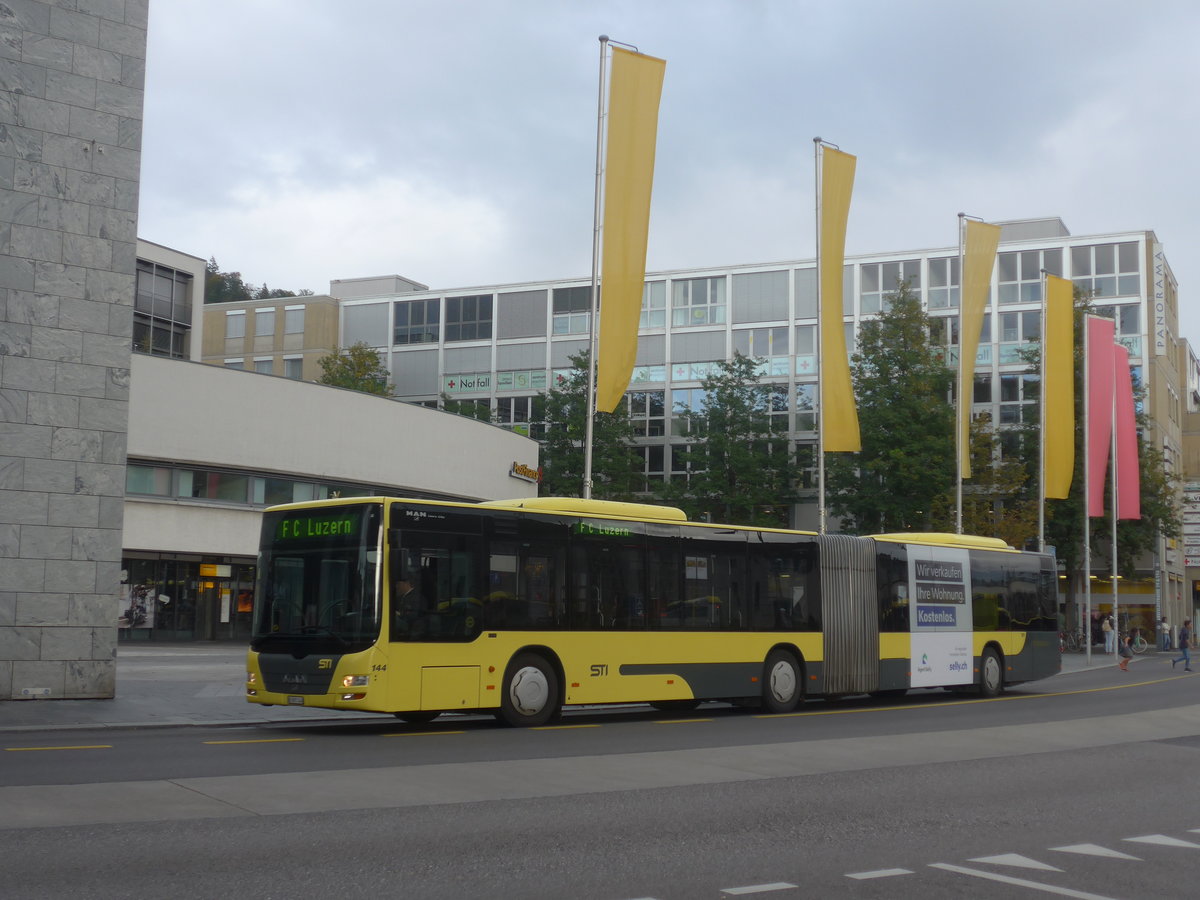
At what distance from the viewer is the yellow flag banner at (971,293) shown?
37.6 m

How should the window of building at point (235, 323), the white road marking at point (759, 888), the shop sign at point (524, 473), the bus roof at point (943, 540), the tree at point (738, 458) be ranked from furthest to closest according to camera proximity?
the window of building at point (235, 323)
the tree at point (738, 458)
the shop sign at point (524, 473)
the bus roof at point (943, 540)
the white road marking at point (759, 888)

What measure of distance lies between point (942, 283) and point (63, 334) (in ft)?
196

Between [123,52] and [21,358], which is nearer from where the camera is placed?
[21,358]

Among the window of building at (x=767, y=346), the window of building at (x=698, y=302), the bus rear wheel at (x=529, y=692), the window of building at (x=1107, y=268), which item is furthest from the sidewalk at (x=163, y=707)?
the window of building at (x=1107, y=268)

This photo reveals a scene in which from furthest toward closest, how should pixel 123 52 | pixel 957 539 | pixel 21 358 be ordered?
pixel 957 539 → pixel 123 52 → pixel 21 358

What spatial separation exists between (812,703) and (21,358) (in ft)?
47.0

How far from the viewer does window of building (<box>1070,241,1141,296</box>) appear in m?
69.8

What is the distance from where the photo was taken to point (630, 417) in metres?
72.7

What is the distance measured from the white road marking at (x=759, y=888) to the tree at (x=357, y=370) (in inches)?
2559

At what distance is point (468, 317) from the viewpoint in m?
78.8

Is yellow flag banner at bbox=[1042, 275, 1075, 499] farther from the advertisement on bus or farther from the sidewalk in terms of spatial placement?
the sidewalk

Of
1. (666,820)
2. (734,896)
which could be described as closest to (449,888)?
(734,896)

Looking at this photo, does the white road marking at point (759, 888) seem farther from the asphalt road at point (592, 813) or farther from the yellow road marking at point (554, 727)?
the yellow road marking at point (554, 727)

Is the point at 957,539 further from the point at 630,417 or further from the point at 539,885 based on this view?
the point at 630,417
